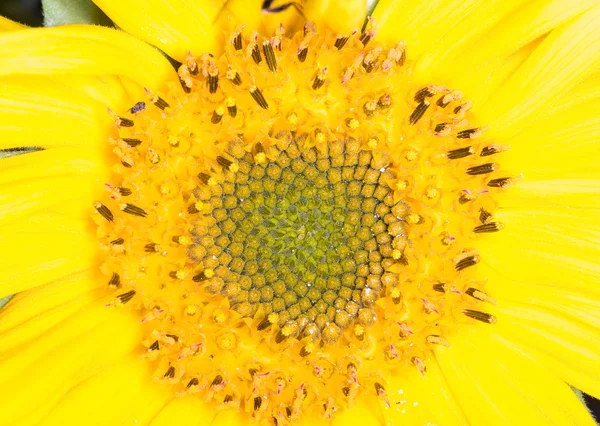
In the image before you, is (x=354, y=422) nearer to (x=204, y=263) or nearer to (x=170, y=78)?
(x=204, y=263)

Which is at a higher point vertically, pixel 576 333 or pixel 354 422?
pixel 576 333

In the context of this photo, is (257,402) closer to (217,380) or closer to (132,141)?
(217,380)

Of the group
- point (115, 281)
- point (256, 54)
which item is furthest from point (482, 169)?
point (115, 281)

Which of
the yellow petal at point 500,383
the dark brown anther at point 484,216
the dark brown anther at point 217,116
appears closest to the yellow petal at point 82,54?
the dark brown anther at point 217,116

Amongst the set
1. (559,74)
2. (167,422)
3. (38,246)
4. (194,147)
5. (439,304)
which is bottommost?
(167,422)

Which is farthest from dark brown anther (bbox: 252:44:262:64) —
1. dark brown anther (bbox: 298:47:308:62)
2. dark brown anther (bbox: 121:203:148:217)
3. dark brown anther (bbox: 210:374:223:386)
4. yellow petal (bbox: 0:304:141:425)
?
dark brown anther (bbox: 210:374:223:386)

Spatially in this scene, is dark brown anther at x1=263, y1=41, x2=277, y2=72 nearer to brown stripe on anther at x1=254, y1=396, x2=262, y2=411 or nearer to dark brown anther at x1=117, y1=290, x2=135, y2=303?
dark brown anther at x1=117, y1=290, x2=135, y2=303

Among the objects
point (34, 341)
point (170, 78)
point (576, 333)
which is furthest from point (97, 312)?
point (576, 333)
